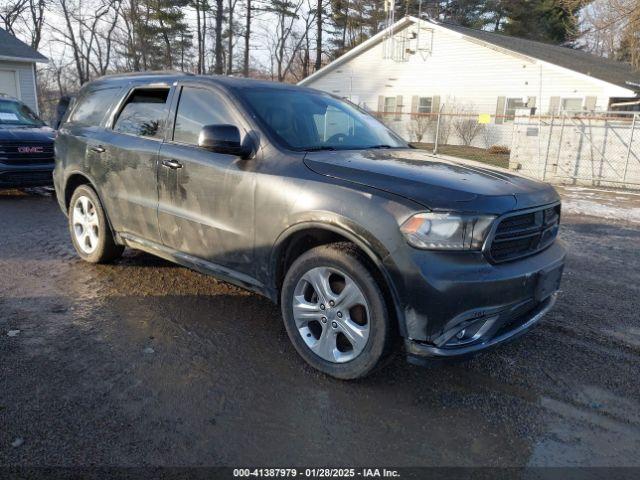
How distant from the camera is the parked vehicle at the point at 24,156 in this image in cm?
868

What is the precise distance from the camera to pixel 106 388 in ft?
9.89

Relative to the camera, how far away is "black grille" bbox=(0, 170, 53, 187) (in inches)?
343

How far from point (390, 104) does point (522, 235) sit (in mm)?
24186

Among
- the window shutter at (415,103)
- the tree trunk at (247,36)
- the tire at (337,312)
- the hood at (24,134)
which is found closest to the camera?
the tire at (337,312)

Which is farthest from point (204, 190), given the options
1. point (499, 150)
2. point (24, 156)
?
point (499, 150)

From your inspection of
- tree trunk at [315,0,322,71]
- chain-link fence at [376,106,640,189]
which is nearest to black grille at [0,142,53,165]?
chain-link fence at [376,106,640,189]

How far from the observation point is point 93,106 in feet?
17.1

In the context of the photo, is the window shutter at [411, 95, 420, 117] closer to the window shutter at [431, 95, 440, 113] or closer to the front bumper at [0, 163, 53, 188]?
the window shutter at [431, 95, 440, 113]

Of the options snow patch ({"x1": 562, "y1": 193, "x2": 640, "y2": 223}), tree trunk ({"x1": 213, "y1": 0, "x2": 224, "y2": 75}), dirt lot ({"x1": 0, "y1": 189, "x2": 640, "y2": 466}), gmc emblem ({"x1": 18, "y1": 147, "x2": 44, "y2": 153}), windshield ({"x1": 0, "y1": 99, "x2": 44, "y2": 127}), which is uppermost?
tree trunk ({"x1": 213, "y1": 0, "x2": 224, "y2": 75})

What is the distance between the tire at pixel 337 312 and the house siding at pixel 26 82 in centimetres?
2217

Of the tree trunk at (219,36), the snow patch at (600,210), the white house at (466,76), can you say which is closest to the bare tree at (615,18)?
the white house at (466,76)

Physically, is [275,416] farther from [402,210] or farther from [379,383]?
[402,210]

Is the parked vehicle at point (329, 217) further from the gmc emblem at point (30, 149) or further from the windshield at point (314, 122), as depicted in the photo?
the gmc emblem at point (30, 149)

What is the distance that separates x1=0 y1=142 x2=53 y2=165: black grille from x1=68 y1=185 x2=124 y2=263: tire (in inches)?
172
